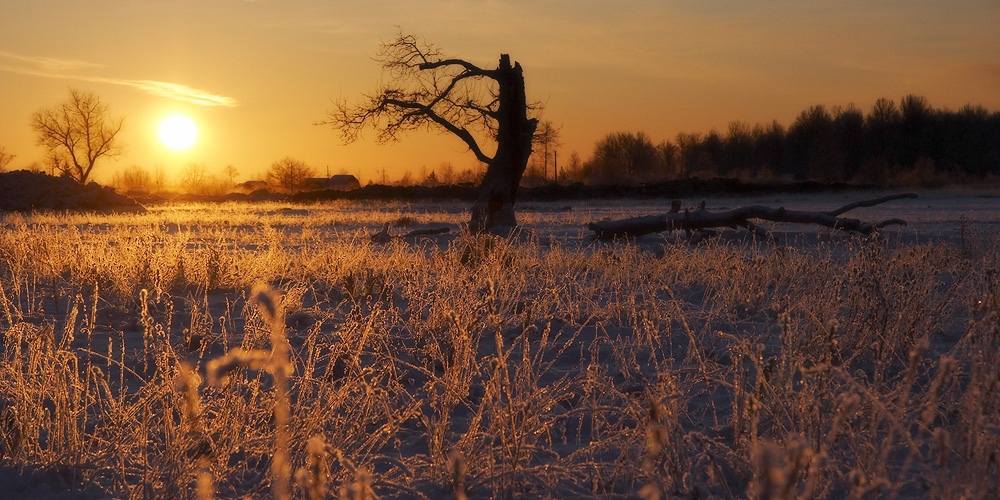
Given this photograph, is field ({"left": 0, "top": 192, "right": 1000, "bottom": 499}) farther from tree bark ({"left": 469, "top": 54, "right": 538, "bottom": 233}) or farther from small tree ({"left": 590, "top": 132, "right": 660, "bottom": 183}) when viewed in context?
small tree ({"left": 590, "top": 132, "right": 660, "bottom": 183})

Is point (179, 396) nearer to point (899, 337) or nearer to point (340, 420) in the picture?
point (340, 420)

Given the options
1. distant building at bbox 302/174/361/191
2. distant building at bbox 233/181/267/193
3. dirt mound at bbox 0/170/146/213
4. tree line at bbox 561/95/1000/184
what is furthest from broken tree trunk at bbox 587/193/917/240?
distant building at bbox 233/181/267/193

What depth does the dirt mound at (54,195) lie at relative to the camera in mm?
27750

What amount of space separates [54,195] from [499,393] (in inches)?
1234

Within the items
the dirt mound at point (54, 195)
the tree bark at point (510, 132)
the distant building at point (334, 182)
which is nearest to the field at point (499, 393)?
the tree bark at point (510, 132)

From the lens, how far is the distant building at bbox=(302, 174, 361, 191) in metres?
72.8

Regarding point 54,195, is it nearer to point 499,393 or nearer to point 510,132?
point 510,132

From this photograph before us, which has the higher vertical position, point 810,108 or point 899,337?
point 810,108

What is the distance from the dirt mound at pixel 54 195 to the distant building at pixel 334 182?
38.5 m

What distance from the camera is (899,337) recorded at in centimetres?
386

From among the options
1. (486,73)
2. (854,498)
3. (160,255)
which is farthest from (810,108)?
(854,498)

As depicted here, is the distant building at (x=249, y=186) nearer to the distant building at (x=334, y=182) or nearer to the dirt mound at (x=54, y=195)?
the distant building at (x=334, y=182)

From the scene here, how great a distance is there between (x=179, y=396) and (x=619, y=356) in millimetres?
2141

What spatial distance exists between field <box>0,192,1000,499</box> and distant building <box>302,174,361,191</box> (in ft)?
213
